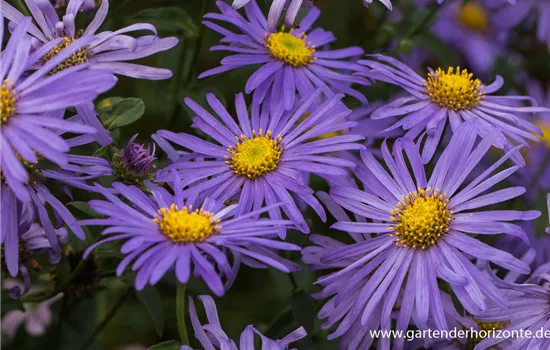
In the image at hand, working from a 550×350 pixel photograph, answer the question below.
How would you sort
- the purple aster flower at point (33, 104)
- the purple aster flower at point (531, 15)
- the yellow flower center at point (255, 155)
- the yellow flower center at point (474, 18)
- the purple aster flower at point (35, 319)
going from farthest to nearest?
the yellow flower center at point (474, 18), the purple aster flower at point (531, 15), the purple aster flower at point (35, 319), the yellow flower center at point (255, 155), the purple aster flower at point (33, 104)

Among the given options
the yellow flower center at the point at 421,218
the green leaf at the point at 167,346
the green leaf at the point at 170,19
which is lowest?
the green leaf at the point at 167,346

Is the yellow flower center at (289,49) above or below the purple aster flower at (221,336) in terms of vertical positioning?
above

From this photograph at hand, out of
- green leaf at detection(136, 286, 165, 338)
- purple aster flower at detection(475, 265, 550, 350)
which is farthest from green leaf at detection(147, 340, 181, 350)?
purple aster flower at detection(475, 265, 550, 350)

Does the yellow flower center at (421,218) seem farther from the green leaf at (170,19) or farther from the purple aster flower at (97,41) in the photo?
the green leaf at (170,19)

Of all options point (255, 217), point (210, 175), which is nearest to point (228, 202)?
point (210, 175)

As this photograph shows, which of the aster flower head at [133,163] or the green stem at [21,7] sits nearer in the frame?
the aster flower head at [133,163]

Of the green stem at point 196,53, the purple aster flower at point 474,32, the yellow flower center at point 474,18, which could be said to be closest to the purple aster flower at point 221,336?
the green stem at point 196,53

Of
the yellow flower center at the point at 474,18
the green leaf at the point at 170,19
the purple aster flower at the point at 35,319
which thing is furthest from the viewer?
the yellow flower center at the point at 474,18
